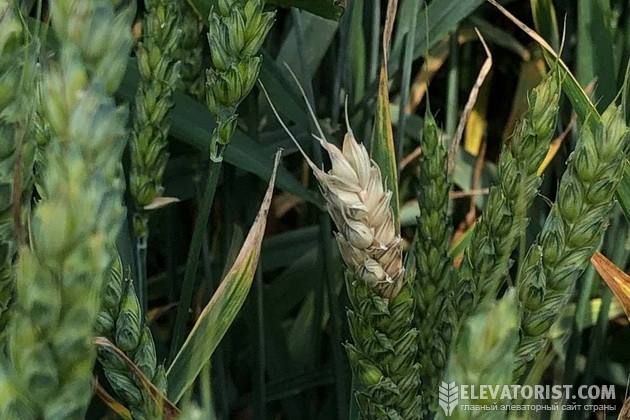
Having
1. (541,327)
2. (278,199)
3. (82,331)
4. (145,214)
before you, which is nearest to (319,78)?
(278,199)

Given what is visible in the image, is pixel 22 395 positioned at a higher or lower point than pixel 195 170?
lower

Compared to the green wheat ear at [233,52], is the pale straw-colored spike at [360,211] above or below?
below

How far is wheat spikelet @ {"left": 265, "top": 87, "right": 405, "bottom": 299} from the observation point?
12.5 inches

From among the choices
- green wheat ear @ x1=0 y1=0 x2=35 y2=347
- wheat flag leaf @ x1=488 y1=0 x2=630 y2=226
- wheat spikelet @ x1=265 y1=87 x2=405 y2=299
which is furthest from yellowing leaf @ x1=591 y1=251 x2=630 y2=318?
green wheat ear @ x1=0 y1=0 x2=35 y2=347

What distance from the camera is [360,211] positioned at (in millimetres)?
314

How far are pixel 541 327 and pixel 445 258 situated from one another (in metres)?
0.09

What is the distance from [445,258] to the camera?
1.50ft

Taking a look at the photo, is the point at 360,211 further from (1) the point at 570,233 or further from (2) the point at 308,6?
(2) the point at 308,6

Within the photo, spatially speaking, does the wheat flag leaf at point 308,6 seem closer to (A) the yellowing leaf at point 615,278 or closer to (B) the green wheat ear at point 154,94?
(B) the green wheat ear at point 154,94

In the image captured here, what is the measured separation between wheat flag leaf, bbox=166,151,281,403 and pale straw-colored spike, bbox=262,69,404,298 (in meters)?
0.06

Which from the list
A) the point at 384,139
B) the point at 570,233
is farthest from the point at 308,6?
the point at 570,233

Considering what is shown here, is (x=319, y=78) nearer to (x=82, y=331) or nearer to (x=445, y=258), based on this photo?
(x=445, y=258)

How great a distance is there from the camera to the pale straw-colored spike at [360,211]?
32cm

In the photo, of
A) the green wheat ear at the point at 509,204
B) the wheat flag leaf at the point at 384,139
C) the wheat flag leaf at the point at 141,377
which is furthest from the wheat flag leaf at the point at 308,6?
the wheat flag leaf at the point at 141,377
